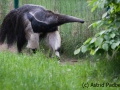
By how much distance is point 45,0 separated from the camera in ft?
36.7

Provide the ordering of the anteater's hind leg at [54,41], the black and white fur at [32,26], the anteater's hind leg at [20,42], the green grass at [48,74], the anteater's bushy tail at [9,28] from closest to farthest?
the green grass at [48,74], the anteater's hind leg at [54,41], the black and white fur at [32,26], the anteater's hind leg at [20,42], the anteater's bushy tail at [9,28]

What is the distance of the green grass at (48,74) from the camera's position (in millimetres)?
4857

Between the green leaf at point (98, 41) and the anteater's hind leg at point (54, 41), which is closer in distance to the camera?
the green leaf at point (98, 41)

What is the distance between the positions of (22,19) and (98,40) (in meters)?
4.23

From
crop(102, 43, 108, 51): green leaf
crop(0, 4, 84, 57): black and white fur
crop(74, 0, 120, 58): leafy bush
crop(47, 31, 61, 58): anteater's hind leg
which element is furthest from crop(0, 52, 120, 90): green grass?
crop(0, 4, 84, 57): black and white fur

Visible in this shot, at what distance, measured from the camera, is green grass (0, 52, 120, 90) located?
4.86 metres

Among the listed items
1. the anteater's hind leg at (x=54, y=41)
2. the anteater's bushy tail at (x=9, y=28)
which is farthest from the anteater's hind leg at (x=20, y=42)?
the anteater's hind leg at (x=54, y=41)

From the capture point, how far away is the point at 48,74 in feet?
17.8

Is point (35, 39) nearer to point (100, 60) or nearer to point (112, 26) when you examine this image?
point (100, 60)

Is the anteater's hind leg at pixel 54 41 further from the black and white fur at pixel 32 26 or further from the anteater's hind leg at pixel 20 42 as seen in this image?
Result: the anteater's hind leg at pixel 20 42

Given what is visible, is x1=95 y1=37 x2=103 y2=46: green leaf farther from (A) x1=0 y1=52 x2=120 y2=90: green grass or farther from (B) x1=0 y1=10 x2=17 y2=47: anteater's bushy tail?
(B) x1=0 y1=10 x2=17 y2=47: anteater's bushy tail

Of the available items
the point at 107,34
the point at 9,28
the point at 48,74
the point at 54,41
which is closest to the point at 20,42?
the point at 9,28

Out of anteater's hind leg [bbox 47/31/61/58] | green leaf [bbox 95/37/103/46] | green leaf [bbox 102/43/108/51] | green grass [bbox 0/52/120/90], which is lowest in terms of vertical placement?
anteater's hind leg [bbox 47/31/61/58]

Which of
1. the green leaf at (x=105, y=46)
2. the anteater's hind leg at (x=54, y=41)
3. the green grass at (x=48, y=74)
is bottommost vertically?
the anteater's hind leg at (x=54, y=41)
